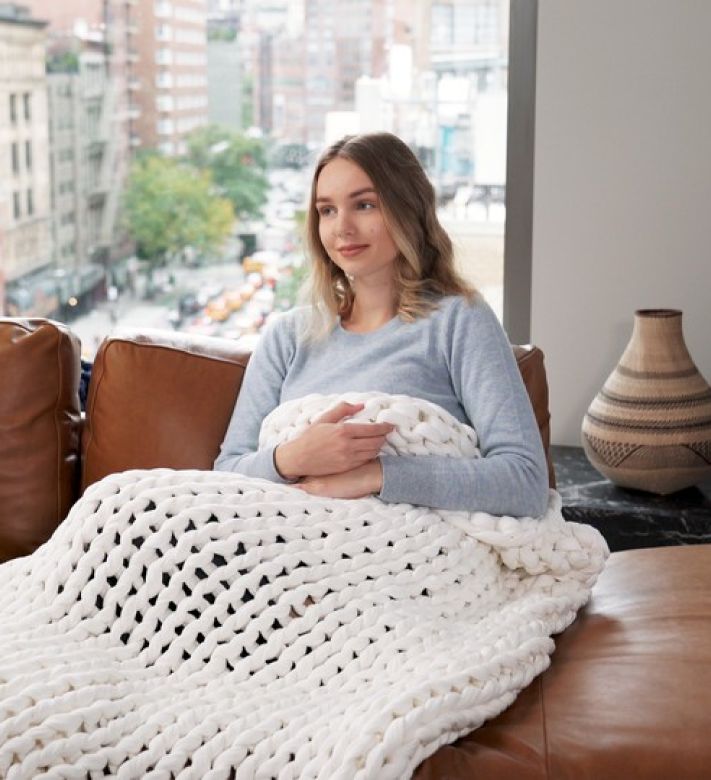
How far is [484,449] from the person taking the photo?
2102 mm

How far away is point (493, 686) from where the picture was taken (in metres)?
1.69

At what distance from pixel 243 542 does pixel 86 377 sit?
80 cm

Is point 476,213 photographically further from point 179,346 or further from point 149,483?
point 149,483

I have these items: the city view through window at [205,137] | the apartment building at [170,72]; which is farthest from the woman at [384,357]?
the apartment building at [170,72]

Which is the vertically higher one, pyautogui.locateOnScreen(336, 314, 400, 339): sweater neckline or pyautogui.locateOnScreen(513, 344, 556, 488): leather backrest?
pyautogui.locateOnScreen(336, 314, 400, 339): sweater neckline

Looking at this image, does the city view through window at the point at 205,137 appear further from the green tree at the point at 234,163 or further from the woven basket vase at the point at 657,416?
the woven basket vase at the point at 657,416

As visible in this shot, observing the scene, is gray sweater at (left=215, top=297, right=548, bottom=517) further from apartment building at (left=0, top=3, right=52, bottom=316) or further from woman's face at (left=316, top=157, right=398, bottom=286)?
apartment building at (left=0, top=3, right=52, bottom=316)

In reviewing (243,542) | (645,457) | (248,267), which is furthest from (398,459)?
(248,267)

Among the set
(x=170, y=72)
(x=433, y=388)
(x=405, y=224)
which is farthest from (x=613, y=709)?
(x=170, y=72)

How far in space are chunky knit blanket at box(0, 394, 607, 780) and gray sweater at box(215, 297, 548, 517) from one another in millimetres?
40

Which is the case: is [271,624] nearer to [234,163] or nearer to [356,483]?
[356,483]

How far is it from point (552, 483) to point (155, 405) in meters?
0.75

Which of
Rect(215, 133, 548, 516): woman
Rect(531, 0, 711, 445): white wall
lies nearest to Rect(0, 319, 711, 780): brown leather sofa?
Rect(215, 133, 548, 516): woman

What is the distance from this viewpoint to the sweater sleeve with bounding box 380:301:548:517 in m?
2.01
